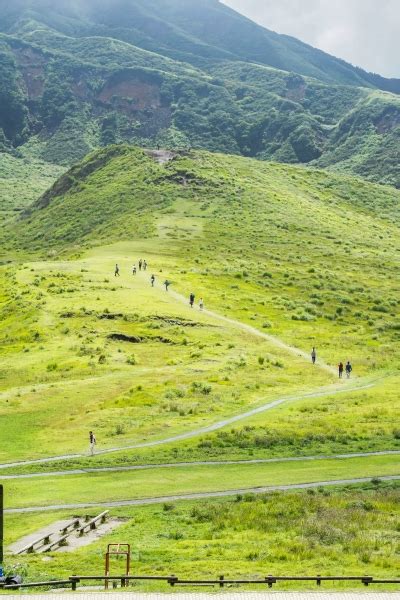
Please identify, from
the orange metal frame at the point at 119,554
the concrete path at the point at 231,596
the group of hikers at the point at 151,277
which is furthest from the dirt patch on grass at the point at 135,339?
the concrete path at the point at 231,596

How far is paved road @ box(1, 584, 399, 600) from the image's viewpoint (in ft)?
60.0

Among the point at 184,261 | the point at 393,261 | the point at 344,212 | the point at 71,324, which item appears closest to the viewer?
the point at 71,324

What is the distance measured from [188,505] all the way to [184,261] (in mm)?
88732

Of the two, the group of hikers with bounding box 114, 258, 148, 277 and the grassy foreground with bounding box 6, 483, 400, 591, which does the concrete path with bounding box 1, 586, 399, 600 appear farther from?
the group of hikers with bounding box 114, 258, 148, 277

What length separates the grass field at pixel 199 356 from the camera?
128ft

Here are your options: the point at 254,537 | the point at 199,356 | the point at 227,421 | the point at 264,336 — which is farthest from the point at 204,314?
the point at 254,537

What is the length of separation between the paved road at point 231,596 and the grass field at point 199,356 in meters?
4.60

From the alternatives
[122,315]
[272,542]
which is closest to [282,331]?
[122,315]

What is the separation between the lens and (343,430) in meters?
46.4

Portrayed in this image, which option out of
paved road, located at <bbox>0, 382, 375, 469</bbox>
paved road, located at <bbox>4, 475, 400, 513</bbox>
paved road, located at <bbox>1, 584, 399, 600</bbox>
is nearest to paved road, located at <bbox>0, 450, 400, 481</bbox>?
paved road, located at <bbox>0, 382, 375, 469</bbox>

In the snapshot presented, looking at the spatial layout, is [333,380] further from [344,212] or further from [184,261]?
[344,212]

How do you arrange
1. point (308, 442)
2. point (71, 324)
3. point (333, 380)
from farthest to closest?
point (71, 324)
point (333, 380)
point (308, 442)

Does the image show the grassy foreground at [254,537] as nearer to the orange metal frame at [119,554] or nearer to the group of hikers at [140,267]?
the orange metal frame at [119,554]

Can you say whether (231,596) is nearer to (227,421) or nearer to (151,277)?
(227,421)
